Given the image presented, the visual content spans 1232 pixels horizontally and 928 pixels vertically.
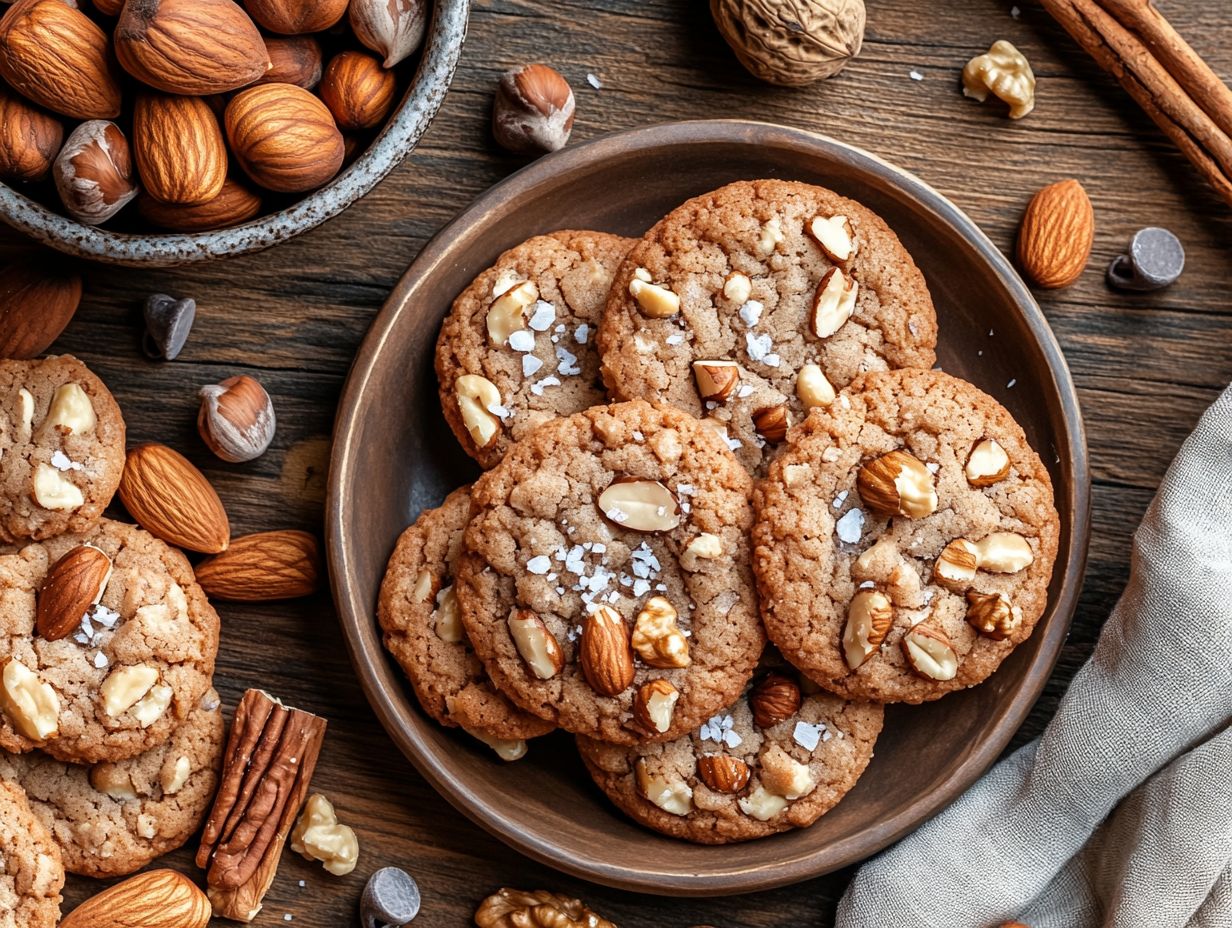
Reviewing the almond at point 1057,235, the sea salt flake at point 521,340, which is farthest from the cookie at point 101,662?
the almond at point 1057,235

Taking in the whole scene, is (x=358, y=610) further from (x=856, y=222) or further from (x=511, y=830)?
(x=856, y=222)

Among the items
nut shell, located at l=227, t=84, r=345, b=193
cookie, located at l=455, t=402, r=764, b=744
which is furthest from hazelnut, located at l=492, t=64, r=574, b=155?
cookie, located at l=455, t=402, r=764, b=744

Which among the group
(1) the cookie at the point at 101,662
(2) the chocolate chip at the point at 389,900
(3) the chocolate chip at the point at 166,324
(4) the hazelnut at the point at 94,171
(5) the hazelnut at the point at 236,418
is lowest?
(2) the chocolate chip at the point at 389,900

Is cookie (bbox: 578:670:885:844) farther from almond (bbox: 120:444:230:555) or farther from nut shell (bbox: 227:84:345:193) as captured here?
nut shell (bbox: 227:84:345:193)

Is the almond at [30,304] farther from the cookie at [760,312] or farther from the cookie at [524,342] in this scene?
the cookie at [760,312]

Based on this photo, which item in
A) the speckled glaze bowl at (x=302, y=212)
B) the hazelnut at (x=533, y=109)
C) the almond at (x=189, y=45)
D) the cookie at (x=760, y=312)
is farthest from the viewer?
the hazelnut at (x=533, y=109)

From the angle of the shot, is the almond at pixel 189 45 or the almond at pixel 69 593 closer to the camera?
the almond at pixel 189 45
